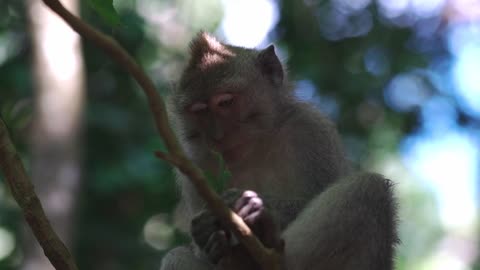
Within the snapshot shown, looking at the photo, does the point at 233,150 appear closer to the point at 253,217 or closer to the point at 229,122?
the point at 229,122

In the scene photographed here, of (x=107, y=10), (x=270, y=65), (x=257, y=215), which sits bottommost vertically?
(x=257, y=215)

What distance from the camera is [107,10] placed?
2730 mm

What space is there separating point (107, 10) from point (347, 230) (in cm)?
209

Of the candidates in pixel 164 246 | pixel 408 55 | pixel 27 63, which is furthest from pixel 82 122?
pixel 408 55

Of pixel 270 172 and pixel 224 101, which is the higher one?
pixel 224 101

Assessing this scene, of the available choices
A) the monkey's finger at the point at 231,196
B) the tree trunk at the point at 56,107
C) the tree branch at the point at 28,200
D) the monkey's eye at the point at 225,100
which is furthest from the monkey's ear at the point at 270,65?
the tree trunk at the point at 56,107

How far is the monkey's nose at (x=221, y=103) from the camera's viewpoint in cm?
505

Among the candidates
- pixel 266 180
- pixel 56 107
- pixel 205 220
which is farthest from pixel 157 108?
pixel 56 107

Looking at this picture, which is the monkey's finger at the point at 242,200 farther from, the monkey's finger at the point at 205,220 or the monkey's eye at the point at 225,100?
the monkey's eye at the point at 225,100

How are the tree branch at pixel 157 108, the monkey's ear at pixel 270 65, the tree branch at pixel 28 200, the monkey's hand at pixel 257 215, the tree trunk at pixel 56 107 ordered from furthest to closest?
the tree trunk at pixel 56 107, the monkey's ear at pixel 270 65, the monkey's hand at pixel 257 215, the tree branch at pixel 28 200, the tree branch at pixel 157 108

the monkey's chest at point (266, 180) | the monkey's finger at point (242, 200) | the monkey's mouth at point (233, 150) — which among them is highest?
the monkey's mouth at point (233, 150)

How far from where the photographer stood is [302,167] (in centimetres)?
515

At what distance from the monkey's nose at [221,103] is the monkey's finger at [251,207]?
1229 millimetres

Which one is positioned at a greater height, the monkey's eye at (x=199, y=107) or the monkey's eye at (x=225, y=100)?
the monkey's eye at (x=199, y=107)
